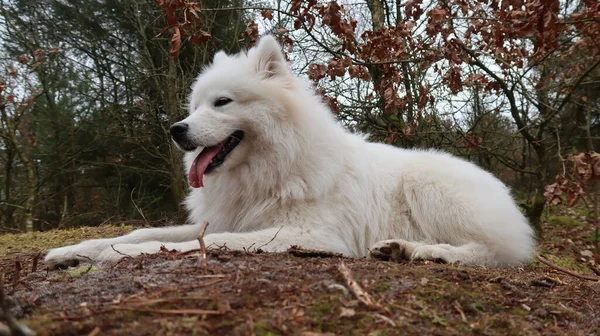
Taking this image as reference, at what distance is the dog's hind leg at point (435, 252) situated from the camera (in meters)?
3.51

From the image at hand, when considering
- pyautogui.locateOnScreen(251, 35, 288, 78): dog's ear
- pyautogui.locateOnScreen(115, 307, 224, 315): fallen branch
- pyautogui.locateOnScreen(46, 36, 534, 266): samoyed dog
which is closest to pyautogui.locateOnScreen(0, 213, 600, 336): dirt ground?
pyautogui.locateOnScreen(115, 307, 224, 315): fallen branch

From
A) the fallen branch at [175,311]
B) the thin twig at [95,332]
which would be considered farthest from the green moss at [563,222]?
the thin twig at [95,332]

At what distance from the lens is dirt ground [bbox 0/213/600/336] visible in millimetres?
1453

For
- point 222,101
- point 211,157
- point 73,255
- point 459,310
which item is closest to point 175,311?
point 459,310

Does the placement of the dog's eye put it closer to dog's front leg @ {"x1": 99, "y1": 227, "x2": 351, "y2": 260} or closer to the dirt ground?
dog's front leg @ {"x1": 99, "y1": 227, "x2": 351, "y2": 260}

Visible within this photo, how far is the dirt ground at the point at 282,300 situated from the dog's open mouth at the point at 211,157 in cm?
135

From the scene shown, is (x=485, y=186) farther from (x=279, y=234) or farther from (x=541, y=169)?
(x=541, y=169)

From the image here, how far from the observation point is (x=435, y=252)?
364cm

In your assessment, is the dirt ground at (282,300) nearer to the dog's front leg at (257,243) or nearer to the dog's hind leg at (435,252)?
the dog's front leg at (257,243)

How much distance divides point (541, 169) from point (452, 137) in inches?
82.0

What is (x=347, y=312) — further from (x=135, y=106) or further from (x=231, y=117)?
(x=135, y=106)

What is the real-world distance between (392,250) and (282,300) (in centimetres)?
200

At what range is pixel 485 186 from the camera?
438 centimetres

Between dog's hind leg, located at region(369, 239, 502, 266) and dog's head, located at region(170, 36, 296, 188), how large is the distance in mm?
1447
